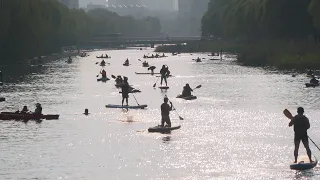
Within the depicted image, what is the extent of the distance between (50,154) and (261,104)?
26636 millimetres

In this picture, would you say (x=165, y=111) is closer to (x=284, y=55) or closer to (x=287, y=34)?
(x=284, y=55)

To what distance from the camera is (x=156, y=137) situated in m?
48.0

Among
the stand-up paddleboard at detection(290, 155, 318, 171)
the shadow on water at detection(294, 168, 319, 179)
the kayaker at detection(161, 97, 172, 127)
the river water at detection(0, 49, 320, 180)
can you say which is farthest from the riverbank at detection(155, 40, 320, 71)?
the shadow on water at detection(294, 168, 319, 179)

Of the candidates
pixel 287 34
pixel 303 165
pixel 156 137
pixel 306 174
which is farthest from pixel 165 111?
pixel 287 34

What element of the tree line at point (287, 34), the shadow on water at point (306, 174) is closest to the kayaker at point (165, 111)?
the shadow on water at point (306, 174)

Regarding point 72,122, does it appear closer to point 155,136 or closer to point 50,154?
point 155,136

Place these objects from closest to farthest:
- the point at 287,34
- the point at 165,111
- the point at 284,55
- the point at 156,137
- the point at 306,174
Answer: the point at 306,174 → the point at 156,137 → the point at 165,111 → the point at 284,55 → the point at 287,34

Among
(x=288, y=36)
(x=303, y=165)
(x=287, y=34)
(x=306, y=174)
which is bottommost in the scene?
(x=306, y=174)

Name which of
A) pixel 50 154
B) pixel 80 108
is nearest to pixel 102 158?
pixel 50 154

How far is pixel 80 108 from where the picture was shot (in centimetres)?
6594

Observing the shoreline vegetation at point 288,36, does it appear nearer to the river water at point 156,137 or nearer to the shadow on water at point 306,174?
the river water at point 156,137

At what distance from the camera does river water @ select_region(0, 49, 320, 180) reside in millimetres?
38281

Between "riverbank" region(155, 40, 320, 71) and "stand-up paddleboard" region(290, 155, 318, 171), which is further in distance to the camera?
"riverbank" region(155, 40, 320, 71)

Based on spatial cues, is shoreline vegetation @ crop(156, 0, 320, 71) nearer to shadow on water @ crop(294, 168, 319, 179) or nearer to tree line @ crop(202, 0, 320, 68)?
tree line @ crop(202, 0, 320, 68)
